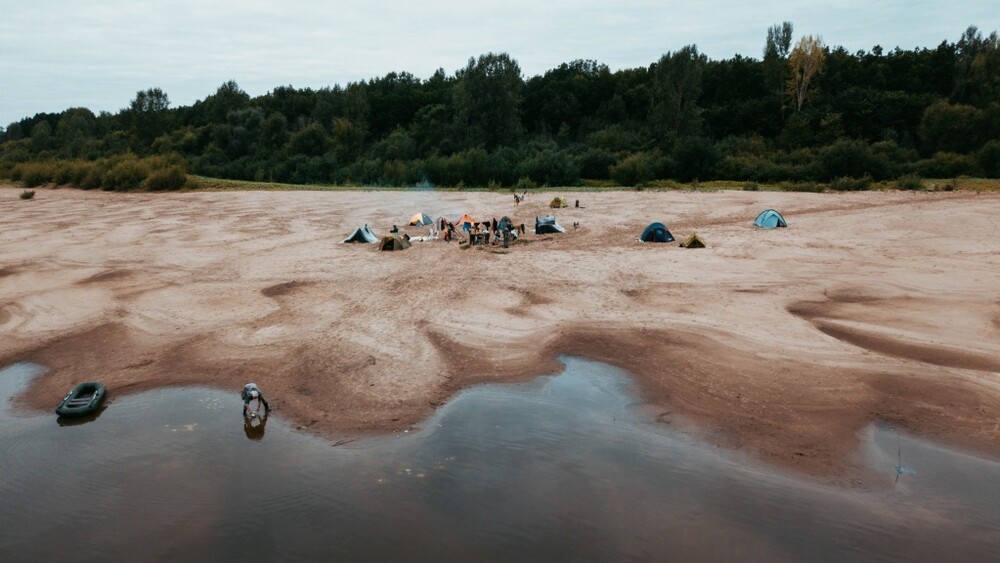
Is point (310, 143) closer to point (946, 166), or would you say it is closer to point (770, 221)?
point (770, 221)

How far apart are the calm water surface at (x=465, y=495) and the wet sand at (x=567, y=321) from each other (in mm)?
781

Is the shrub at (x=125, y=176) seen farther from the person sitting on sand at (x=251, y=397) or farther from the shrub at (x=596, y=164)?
the person sitting on sand at (x=251, y=397)

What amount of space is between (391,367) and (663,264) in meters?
12.7

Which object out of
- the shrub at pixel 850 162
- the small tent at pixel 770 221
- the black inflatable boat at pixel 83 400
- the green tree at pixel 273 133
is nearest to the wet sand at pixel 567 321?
the black inflatable boat at pixel 83 400

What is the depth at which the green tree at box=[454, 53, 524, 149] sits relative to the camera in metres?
78.1

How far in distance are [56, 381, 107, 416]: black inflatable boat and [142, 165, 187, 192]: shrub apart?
48548 mm

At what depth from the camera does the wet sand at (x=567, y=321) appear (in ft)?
36.3

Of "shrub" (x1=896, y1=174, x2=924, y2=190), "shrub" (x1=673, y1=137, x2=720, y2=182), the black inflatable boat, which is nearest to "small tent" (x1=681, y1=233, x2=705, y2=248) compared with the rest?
the black inflatable boat

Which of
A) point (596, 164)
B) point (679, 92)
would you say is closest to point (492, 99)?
point (596, 164)

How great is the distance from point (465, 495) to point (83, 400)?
27.1ft

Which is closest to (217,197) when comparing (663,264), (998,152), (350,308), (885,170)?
(350,308)

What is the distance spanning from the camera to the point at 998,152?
50.1m

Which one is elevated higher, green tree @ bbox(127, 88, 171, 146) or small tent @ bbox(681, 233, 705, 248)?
green tree @ bbox(127, 88, 171, 146)

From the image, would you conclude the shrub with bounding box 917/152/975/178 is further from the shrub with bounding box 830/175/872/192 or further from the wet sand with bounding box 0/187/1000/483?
the wet sand with bounding box 0/187/1000/483
